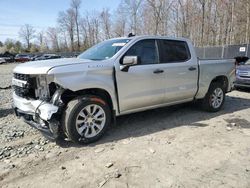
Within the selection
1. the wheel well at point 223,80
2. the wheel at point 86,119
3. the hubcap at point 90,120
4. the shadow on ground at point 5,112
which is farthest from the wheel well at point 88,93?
the wheel well at point 223,80

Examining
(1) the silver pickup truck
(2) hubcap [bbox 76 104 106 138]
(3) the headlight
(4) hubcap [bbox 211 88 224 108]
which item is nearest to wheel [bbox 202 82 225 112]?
(4) hubcap [bbox 211 88 224 108]

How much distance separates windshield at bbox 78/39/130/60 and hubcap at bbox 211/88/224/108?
284cm

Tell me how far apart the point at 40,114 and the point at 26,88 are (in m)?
0.58

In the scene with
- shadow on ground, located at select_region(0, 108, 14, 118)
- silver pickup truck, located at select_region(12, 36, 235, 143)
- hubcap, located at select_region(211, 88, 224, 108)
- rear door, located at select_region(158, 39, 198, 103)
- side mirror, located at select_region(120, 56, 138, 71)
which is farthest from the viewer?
hubcap, located at select_region(211, 88, 224, 108)

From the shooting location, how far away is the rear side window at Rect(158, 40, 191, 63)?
5000mm

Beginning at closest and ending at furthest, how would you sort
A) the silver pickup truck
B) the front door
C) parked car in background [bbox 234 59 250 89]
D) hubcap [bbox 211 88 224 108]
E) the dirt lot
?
the dirt lot < the silver pickup truck < the front door < hubcap [bbox 211 88 224 108] < parked car in background [bbox 234 59 250 89]

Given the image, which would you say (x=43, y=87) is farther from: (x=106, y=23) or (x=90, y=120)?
(x=106, y=23)

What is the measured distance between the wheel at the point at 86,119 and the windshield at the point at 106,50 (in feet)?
3.00

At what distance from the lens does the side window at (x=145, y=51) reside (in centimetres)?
458

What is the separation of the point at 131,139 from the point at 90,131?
2.49ft

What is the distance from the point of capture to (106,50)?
4.74 m

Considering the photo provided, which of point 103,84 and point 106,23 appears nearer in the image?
point 103,84

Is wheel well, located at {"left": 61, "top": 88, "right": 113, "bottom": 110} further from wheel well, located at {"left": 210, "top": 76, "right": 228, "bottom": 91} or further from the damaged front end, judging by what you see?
wheel well, located at {"left": 210, "top": 76, "right": 228, "bottom": 91}

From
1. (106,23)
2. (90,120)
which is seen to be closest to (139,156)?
(90,120)
